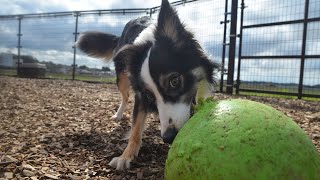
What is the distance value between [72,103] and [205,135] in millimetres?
4805

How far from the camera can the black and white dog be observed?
2.32 meters

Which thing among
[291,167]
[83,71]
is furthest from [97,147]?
[83,71]

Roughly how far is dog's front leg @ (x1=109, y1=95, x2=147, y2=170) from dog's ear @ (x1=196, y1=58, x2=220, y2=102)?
1.73 feet

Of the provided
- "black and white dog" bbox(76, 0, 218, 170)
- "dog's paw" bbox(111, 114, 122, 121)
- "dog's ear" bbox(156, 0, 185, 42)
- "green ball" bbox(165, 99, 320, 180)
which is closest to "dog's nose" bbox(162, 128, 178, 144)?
"black and white dog" bbox(76, 0, 218, 170)

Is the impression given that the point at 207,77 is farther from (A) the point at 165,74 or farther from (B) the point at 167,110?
(B) the point at 167,110

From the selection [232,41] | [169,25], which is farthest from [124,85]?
[232,41]

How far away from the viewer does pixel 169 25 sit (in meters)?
2.85

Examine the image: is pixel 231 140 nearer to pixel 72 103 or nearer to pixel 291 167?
pixel 291 167

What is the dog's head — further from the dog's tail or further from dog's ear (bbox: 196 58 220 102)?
the dog's tail

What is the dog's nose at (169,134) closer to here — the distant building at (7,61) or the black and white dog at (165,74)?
the black and white dog at (165,74)

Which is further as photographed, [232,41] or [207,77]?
[232,41]

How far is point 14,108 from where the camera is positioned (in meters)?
5.00

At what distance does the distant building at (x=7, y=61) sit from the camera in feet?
50.0

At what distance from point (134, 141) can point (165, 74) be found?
1.87 ft
